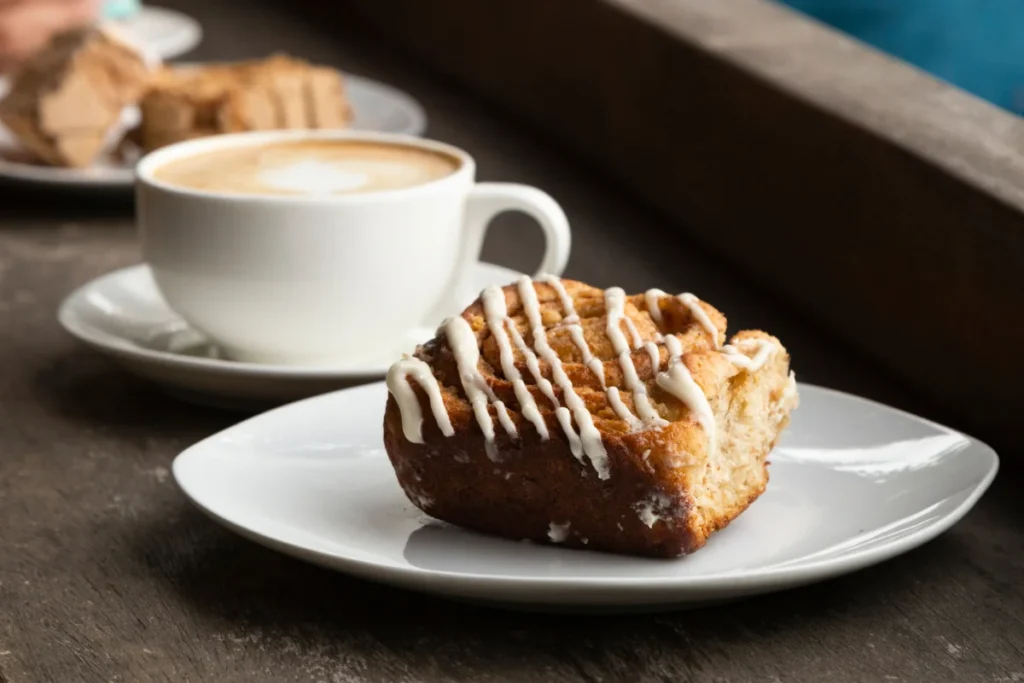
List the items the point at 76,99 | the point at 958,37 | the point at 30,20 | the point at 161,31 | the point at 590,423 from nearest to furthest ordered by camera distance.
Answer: the point at 590,423 < the point at 76,99 < the point at 30,20 < the point at 161,31 < the point at 958,37

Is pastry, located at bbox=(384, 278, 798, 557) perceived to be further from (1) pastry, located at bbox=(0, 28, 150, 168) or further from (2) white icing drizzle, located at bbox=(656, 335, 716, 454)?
(1) pastry, located at bbox=(0, 28, 150, 168)

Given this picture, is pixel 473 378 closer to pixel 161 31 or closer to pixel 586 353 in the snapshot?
pixel 586 353

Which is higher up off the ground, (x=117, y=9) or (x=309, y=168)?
(x=309, y=168)

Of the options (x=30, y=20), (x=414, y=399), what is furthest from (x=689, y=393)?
(x=30, y=20)

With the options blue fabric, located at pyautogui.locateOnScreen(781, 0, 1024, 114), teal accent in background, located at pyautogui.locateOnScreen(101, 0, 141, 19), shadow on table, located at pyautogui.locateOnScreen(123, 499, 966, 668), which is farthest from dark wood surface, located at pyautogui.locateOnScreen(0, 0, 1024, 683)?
blue fabric, located at pyautogui.locateOnScreen(781, 0, 1024, 114)

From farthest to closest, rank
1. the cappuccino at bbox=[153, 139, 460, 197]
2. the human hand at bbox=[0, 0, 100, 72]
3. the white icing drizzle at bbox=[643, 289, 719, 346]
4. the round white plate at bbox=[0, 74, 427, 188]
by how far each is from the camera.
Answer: the human hand at bbox=[0, 0, 100, 72], the round white plate at bbox=[0, 74, 427, 188], the cappuccino at bbox=[153, 139, 460, 197], the white icing drizzle at bbox=[643, 289, 719, 346]

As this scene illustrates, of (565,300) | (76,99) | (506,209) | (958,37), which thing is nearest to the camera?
(565,300)

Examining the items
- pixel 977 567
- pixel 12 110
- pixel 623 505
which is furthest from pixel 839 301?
pixel 12 110
